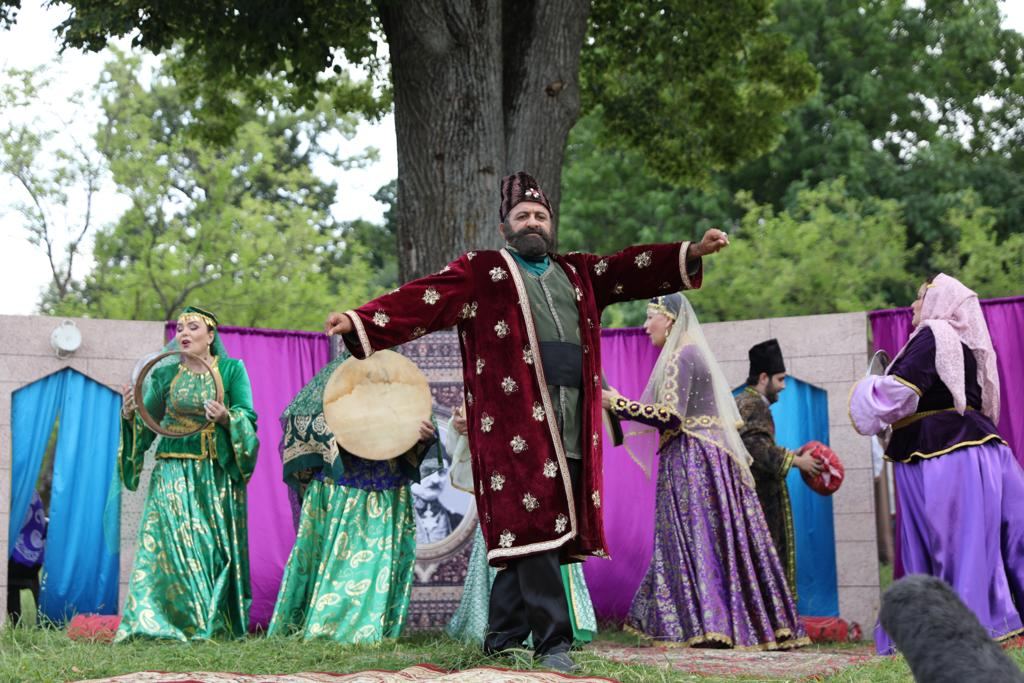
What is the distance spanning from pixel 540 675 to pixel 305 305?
18260 millimetres

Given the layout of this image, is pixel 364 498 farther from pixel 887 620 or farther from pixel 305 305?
pixel 305 305

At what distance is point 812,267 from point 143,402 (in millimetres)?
14876

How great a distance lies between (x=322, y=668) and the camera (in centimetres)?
554

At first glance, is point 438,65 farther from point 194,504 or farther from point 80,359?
point 194,504

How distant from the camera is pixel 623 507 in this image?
9.60 meters

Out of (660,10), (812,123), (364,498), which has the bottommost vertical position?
(364,498)

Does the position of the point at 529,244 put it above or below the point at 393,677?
above

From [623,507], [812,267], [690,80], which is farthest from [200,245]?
[623,507]

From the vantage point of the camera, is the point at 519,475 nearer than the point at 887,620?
No

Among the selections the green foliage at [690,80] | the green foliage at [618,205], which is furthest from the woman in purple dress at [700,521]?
the green foliage at [618,205]

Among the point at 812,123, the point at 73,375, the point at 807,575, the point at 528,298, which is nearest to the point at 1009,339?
the point at 807,575

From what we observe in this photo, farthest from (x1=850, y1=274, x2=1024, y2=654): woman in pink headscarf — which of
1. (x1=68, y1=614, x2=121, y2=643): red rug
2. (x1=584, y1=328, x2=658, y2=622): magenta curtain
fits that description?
(x1=68, y1=614, x2=121, y2=643): red rug

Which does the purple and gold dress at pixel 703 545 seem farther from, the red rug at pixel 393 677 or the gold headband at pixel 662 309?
the red rug at pixel 393 677

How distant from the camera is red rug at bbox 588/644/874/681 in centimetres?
563
